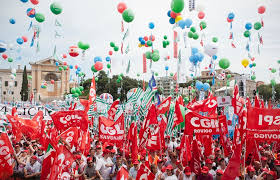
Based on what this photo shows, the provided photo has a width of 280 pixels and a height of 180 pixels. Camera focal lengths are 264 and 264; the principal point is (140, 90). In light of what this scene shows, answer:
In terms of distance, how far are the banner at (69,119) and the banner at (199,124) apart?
3255 millimetres

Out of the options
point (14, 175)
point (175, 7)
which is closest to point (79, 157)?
point (14, 175)

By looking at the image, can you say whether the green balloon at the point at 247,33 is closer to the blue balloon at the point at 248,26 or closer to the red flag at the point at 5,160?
the blue balloon at the point at 248,26

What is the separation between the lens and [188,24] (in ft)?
42.1

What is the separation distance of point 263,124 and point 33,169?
18.4 ft

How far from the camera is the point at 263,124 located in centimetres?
569

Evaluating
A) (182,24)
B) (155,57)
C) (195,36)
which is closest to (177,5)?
(182,24)

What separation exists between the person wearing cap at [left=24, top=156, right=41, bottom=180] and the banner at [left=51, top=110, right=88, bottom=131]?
60.6 inches

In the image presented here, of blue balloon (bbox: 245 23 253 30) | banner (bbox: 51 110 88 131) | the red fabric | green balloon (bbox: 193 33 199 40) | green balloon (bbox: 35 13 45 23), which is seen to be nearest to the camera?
the red fabric

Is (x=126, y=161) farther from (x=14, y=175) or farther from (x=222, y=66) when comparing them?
(x=222, y=66)

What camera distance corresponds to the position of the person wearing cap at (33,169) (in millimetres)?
6586

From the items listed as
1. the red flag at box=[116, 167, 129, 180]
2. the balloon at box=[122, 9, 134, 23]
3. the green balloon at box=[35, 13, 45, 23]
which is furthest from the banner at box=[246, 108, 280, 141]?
the green balloon at box=[35, 13, 45, 23]

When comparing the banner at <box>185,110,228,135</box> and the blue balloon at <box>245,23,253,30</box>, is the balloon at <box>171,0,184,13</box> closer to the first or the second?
the banner at <box>185,110,228,135</box>

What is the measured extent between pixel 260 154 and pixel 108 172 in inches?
158

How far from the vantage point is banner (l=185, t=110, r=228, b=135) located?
6820 millimetres
